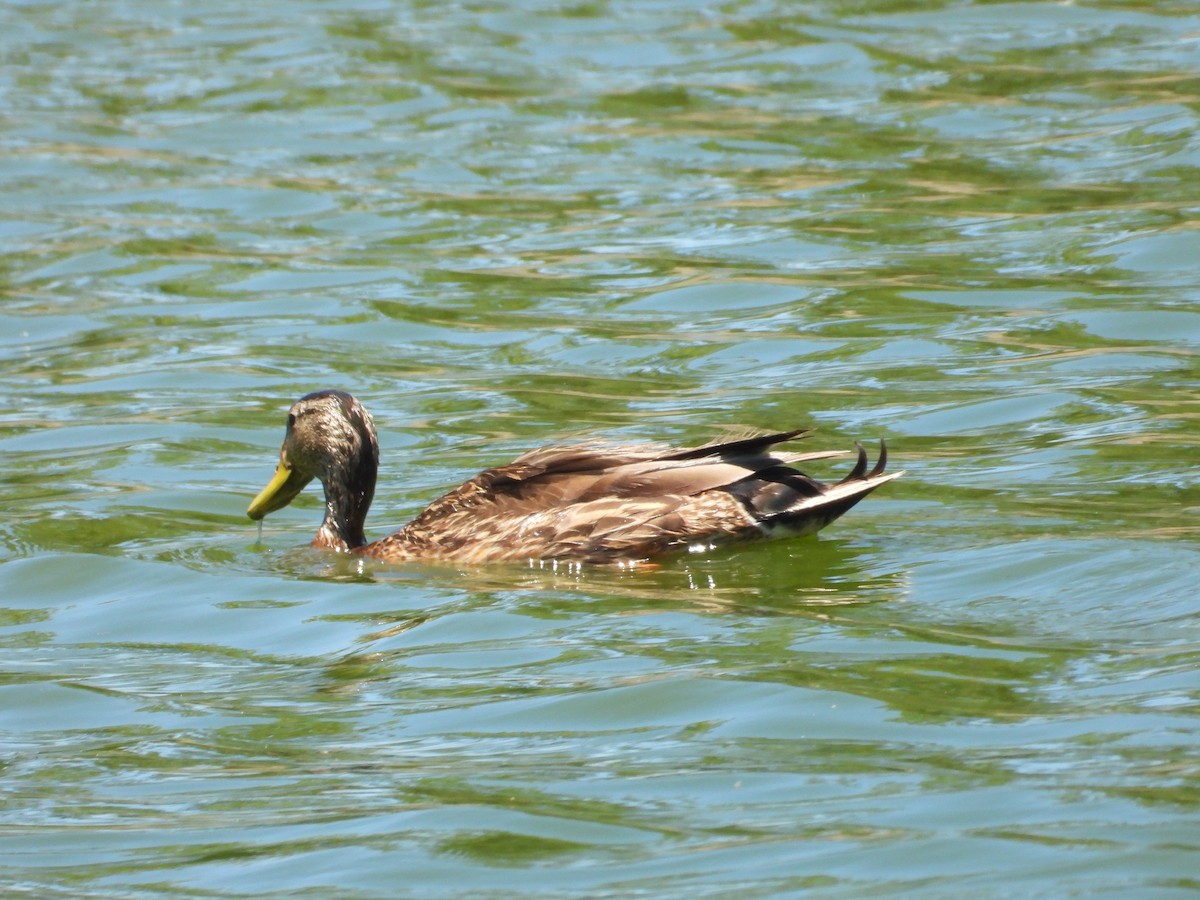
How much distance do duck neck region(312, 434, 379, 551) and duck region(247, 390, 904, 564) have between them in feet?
0.61

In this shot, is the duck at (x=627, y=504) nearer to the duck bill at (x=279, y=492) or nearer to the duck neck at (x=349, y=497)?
the duck neck at (x=349, y=497)

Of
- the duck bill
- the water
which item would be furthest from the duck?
the duck bill

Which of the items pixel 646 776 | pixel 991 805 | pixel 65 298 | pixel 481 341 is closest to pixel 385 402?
pixel 481 341

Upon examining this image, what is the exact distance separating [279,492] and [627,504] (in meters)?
1.87

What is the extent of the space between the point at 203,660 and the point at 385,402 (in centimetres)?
426

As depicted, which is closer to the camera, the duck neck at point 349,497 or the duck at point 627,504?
the duck at point 627,504

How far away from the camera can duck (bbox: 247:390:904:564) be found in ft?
27.9

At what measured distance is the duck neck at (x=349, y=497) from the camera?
31.5 feet

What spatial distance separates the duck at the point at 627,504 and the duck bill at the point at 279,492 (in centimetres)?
54

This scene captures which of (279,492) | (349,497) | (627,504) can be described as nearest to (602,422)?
(349,497)

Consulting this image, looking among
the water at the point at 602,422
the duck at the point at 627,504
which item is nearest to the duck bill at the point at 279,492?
the water at the point at 602,422

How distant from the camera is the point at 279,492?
9773mm

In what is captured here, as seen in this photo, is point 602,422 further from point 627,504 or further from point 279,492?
point 627,504

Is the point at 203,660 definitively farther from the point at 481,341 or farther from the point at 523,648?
the point at 481,341
